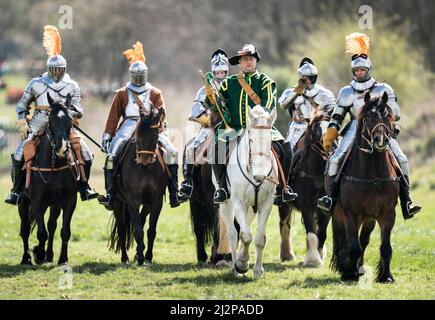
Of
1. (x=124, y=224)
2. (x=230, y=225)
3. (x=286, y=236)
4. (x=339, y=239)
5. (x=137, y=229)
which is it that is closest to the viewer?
(x=230, y=225)

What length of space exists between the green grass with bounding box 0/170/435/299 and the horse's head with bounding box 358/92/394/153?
5.81 ft

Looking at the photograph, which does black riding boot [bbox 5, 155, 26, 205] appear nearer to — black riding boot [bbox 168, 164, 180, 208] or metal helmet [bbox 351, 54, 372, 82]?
black riding boot [bbox 168, 164, 180, 208]

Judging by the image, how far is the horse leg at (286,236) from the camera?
57.3 feet

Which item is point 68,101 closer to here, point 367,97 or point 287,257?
point 287,257

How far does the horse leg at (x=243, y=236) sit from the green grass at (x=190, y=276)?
16 centimetres

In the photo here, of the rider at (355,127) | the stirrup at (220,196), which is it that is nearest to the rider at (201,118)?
the stirrup at (220,196)

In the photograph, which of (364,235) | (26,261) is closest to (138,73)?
(26,261)

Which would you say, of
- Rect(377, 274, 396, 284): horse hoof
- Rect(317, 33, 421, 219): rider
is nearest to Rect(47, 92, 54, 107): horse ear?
Rect(317, 33, 421, 219): rider

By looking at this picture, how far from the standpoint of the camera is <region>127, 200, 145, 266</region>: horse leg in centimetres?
1622

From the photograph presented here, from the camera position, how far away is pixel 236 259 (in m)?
14.4

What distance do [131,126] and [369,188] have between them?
456cm

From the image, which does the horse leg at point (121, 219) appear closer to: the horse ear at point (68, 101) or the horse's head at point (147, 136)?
the horse's head at point (147, 136)

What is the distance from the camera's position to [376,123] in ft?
44.1
